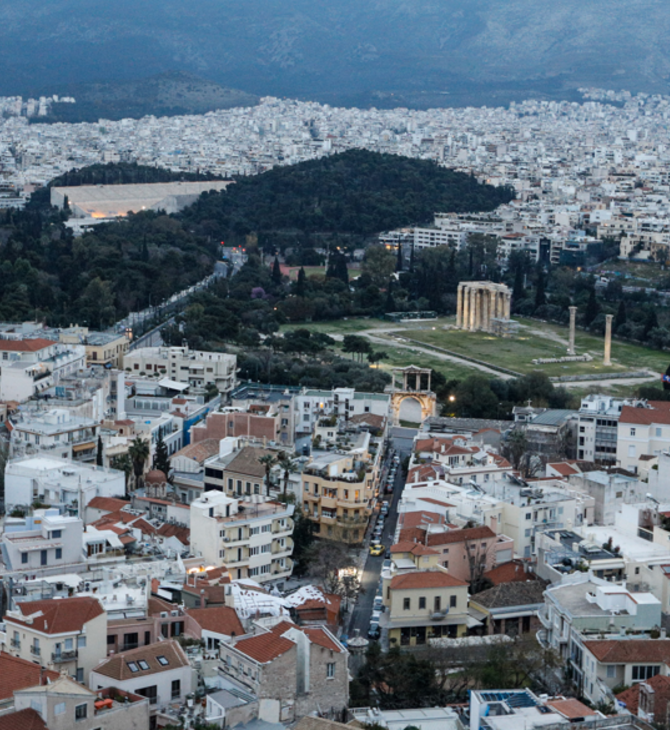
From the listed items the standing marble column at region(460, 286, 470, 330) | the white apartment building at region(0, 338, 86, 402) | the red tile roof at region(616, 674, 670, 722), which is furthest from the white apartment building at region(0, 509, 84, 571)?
the standing marble column at region(460, 286, 470, 330)

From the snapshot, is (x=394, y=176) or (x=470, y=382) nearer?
(x=470, y=382)

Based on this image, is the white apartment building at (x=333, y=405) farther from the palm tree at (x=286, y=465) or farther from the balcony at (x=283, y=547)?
the balcony at (x=283, y=547)

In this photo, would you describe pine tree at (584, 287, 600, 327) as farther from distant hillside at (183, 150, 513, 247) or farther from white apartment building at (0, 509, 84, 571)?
white apartment building at (0, 509, 84, 571)

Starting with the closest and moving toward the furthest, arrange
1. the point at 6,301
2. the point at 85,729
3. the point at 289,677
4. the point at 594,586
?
the point at 85,729, the point at 289,677, the point at 594,586, the point at 6,301

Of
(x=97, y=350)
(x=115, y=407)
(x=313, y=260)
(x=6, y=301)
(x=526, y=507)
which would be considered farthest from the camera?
(x=313, y=260)

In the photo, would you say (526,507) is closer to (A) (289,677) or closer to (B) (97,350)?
(A) (289,677)

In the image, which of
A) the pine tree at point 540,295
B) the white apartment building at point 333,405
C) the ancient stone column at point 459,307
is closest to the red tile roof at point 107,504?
the white apartment building at point 333,405

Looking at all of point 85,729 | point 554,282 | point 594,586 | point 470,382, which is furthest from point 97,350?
point 554,282

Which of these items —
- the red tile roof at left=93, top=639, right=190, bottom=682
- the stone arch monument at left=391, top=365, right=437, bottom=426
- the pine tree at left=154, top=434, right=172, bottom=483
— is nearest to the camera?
the red tile roof at left=93, top=639, right=190, bottom=682
